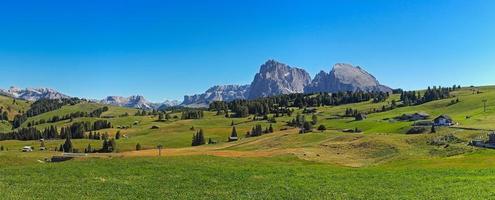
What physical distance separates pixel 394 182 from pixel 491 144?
228ft

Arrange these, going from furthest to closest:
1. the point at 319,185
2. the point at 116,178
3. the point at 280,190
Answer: the point at 116,178 < the point at 319,185 < the point at 280,190

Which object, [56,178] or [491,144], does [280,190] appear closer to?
[56,178]

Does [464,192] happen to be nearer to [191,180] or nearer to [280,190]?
[280,190]

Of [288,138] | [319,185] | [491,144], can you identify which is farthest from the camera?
[288,138]

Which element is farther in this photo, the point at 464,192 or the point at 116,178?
the point at 116,178

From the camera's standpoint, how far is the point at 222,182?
5056 centimetres

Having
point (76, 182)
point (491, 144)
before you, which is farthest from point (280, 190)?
point (491, 144)

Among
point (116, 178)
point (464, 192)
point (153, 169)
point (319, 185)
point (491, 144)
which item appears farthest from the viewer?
point (491, 144)

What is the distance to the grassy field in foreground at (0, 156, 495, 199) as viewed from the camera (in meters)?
42.7

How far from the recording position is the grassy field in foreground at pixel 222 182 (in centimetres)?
4266

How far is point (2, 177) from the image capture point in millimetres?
50969

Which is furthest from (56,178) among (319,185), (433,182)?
(433,182)

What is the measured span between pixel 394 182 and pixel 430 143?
2984 inches

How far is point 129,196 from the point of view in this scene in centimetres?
4231
